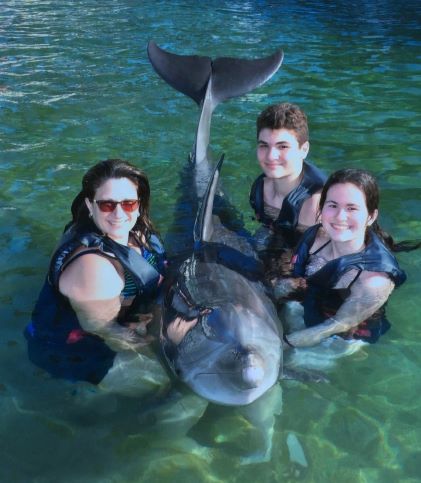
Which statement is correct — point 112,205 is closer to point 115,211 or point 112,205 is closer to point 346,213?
point 115,211

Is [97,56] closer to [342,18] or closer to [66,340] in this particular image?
[342,18]

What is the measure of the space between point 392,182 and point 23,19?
45.7 feet

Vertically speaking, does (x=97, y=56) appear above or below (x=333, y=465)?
above

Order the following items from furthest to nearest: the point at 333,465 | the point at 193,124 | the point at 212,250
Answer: the point at 193,124, the point at 212,250, the point at 333,465

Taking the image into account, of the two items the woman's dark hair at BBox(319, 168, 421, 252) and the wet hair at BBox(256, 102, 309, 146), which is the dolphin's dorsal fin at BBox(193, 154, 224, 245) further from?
the woman's dark hair at BBox(319, 168, 421, 252)

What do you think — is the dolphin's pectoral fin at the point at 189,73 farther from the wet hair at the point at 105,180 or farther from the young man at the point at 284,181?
the wet hair at the point at 105,180

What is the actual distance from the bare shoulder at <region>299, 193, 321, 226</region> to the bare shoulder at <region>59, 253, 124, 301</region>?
2.16m

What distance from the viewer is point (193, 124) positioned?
30.3ft

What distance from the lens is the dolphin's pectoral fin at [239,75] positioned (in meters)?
7.09

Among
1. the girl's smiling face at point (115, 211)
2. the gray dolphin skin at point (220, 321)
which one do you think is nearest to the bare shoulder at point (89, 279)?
the girl's smiling face at point (115, 211)

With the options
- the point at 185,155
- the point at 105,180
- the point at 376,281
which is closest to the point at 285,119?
the point at 376,281

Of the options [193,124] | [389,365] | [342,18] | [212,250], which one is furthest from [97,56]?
[389,365]

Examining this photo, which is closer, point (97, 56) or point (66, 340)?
point (66, 340)

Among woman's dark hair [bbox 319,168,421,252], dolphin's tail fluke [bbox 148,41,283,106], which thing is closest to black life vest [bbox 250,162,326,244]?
woman's dark hair [bbox 319,168,421,252]
